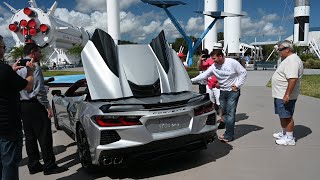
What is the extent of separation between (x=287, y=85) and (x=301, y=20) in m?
69.0

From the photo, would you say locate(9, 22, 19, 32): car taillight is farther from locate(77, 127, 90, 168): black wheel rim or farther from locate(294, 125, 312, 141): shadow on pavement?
locate(77, 127, 90, 168): black wheel rim

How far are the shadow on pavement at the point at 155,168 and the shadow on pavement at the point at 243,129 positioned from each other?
1361 mm

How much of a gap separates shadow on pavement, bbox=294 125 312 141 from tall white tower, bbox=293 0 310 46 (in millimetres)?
66695

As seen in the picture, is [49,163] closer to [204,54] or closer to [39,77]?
[39,77]

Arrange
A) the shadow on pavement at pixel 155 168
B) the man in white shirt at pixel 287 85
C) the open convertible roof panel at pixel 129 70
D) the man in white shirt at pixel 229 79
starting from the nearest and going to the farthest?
the shadow on pavement at pixel 155 168, the open convertible roof panel at pixel 129 70, the man in white shirt at pixel 287 85, the man in white shirt at pixel 229 79

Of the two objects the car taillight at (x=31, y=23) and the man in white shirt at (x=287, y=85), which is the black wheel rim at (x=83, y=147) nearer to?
the man in white shirt at (x=287, y=85)

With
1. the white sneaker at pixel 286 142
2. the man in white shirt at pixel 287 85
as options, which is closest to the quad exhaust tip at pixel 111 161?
the man in white shirt at pixel 287 85

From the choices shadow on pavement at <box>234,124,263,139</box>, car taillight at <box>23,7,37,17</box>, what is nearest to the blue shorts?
shadow on pavement at <box>234,124,263,139</box>

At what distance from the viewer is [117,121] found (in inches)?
162

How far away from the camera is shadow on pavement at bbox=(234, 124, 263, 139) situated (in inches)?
267

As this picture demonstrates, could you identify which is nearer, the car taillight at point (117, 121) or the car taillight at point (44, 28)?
the car taillight at point (117, 121)

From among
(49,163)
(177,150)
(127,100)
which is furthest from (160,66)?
(49,163)

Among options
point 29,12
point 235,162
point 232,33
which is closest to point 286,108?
point 235,162

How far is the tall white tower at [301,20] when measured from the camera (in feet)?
217
